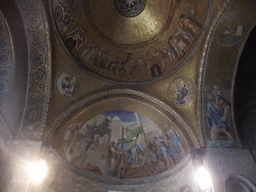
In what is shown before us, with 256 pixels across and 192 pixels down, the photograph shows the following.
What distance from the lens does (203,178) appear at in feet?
23.8

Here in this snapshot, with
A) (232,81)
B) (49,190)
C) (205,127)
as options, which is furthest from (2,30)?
(232,81)

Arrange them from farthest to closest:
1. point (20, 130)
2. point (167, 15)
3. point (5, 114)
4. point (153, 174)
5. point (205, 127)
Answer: point (167, 15) → point (153, 174) → point (205, 127) → point (20, 130) → point (5, 114)

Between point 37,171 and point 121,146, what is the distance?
4.14m

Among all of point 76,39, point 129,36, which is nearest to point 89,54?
point 76,39

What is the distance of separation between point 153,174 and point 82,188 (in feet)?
10.3

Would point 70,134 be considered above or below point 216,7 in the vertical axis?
below

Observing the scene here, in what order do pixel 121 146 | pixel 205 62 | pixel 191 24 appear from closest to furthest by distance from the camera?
pixel 205 62, pixel 191 24, pixel 121 146

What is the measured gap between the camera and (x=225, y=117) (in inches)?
344

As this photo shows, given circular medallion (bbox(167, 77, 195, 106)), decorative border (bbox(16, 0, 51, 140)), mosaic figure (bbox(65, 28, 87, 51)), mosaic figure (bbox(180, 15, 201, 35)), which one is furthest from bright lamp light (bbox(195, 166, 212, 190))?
mosaic figure (bbox(65, 28, 87, 51))

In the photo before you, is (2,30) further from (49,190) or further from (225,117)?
(225,117)

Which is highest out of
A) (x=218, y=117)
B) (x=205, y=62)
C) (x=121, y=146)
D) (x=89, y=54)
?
(x=89, y=54)

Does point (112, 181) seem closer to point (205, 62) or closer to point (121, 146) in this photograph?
point (121, 146)

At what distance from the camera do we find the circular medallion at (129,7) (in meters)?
10.6

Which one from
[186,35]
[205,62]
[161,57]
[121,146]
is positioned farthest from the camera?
[161,57]
